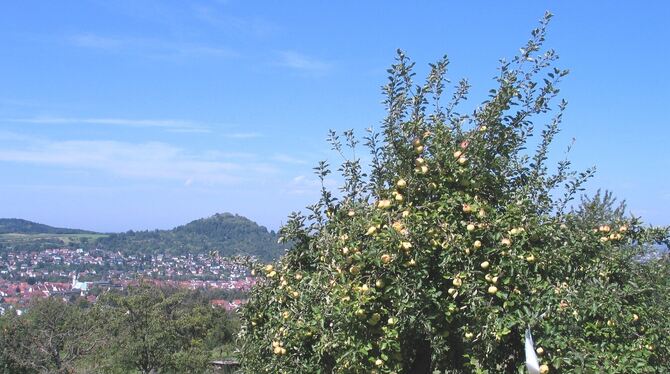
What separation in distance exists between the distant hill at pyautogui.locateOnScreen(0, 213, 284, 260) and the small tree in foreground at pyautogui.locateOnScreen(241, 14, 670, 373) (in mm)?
109025

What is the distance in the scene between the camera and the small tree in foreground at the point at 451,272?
131 inches

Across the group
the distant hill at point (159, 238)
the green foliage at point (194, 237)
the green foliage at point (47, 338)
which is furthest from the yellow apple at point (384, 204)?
the green foliage at point (194, 237)

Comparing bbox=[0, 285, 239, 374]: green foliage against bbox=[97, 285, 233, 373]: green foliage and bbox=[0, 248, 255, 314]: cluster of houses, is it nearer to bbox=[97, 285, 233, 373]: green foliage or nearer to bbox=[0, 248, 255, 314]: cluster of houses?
bbox=[97, 285, 233, 373]: green foliage

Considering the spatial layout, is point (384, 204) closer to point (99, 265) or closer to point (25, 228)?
point (99, 265)

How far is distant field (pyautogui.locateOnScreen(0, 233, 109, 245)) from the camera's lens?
431 feet

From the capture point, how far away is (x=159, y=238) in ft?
465

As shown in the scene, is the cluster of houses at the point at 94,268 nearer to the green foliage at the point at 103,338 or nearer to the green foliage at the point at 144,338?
the green foliage at the point at 144,338

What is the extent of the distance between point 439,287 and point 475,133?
997 millimetres

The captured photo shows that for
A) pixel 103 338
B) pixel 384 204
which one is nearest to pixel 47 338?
pixel 103 338

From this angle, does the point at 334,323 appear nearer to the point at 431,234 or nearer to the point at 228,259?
the point at 431,234

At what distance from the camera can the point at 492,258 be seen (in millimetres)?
3512

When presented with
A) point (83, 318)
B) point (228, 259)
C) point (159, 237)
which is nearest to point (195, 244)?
point (159, 237)

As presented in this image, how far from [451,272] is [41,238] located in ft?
488

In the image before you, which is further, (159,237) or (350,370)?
(159,237)
